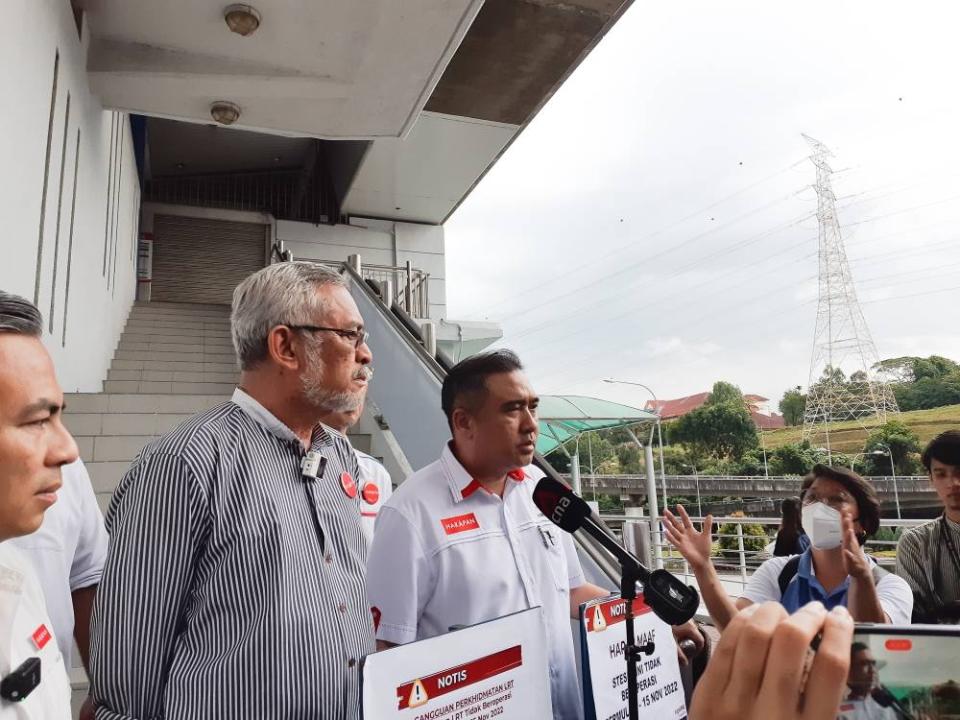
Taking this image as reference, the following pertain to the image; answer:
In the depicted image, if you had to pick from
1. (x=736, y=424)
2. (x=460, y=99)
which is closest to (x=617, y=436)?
(x=736, y=424)

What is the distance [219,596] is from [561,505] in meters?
0.75

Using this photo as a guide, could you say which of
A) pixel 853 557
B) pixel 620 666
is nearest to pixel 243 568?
pixel 620 666

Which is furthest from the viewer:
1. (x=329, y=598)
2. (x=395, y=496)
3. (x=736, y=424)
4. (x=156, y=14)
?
(x=736, y=424)

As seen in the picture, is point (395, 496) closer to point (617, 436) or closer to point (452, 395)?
point (452, 395)

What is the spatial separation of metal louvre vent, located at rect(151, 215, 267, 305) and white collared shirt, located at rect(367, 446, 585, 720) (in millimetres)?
10857

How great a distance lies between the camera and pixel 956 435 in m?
2.40

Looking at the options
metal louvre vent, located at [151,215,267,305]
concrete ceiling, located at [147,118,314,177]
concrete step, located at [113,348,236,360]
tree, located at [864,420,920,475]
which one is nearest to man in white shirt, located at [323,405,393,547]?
concrete step, located at [113,348,236,360]

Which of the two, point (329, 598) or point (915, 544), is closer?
point (329, 598)

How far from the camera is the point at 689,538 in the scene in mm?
1672

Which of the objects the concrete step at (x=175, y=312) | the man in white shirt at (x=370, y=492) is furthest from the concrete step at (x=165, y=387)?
the man in white shirt at (x=370, y=492)

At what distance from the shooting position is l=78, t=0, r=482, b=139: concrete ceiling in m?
4.20

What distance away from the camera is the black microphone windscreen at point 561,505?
4.64 ft

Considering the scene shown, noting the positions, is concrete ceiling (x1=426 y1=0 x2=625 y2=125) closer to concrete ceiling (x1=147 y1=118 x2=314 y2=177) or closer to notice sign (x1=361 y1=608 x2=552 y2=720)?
concrete ceiling (x1=147 y1=118 x2=314 y2=177)

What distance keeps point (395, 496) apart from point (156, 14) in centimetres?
393
